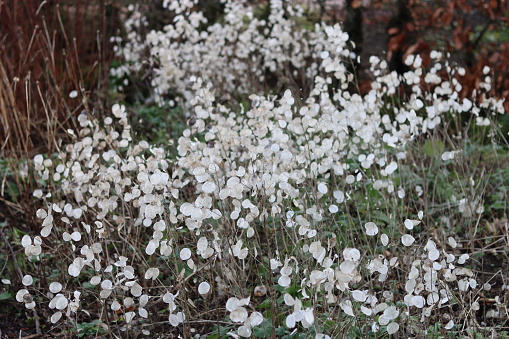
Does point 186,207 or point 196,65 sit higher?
point 186,207

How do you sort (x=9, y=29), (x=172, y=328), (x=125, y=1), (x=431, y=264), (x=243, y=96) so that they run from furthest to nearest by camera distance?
(x=125, y=1)
(x=243, y=96)
(x=9, y=29)
(x=172, y=328)
(x=431, y=264)

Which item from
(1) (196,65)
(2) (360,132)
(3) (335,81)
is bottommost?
(3) (335,81)

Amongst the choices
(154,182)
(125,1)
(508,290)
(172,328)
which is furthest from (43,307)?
(125,1)

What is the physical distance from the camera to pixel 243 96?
468 centimetres

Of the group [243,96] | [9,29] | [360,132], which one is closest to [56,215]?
[360,132]

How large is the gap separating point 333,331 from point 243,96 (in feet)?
10.3

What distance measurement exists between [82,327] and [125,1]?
5.54m

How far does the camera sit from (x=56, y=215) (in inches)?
113

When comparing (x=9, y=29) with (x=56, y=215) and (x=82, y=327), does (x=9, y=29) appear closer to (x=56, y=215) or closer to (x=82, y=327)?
(x=56, y=215)

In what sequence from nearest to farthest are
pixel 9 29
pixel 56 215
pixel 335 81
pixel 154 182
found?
pixel 154 182
pixel 56 215
pixel 9 29
pixel 335 81

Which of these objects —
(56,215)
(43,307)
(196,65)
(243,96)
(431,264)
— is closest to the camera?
(431,264)

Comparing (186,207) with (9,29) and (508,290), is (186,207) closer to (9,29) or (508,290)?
(508,290)

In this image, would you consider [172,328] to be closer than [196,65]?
Yes

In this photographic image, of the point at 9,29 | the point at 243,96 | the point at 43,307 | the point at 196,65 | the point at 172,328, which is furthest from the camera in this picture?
the point at 243,96
